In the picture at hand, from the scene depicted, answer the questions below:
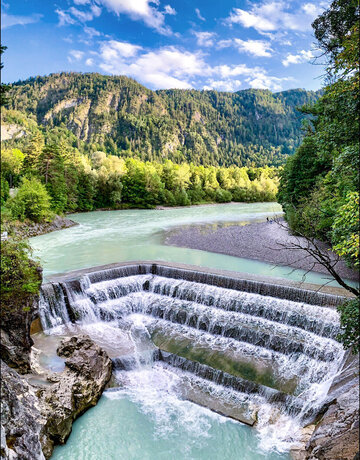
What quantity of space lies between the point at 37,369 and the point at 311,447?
6.86 metres

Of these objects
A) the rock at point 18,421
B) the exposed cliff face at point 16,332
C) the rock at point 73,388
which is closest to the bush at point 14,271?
the exposed cliff face at point 16,332

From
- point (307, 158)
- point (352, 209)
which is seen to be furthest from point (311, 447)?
point (307, 158)

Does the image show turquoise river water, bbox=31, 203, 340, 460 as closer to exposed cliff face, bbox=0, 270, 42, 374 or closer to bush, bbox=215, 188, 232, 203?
exposed cliff face, bbox=0, 270, 42, 374

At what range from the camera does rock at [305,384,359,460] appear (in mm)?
5180

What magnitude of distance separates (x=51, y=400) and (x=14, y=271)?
10.5 feet

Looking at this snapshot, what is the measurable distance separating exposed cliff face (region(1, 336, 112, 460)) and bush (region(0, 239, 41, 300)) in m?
1.89

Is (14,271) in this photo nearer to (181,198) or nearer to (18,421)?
(18,421)

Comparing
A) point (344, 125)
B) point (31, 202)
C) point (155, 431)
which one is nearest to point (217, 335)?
point (155, 431)

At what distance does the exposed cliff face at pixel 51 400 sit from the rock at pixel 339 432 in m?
5.27

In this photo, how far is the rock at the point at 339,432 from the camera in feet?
17.0

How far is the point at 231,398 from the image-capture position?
8039mm

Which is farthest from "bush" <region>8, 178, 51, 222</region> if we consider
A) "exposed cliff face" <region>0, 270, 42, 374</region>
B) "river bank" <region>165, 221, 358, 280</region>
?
"exposed cliff face" <region>0, 270, 42, 374</region>

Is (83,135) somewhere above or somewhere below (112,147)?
above

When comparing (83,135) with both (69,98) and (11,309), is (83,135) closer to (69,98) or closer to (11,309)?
(69,98)
